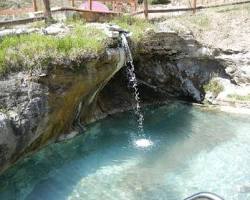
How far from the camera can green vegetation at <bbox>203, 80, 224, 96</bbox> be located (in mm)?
18700

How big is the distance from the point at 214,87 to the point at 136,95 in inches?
138

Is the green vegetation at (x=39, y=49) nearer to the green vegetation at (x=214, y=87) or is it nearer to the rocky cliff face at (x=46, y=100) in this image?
the rocky cliff face at (x=46, y=100)

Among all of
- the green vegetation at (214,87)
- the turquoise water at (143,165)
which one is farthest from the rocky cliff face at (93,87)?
the turquoise water at (143,165)

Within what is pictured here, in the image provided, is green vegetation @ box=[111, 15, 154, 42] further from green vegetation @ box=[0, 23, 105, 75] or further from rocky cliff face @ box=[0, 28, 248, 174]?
green vegetation @ box=[0, 23, 105, 75]

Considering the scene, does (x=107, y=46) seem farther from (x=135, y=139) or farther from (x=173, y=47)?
(x=173, y=47)

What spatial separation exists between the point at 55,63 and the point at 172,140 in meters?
5.00

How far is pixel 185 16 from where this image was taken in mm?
21000

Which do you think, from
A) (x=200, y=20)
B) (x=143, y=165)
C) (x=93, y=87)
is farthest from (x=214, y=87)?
(x=143, y=165)

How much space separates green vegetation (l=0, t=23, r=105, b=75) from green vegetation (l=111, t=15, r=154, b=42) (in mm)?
2756

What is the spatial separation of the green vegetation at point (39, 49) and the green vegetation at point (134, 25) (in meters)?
2.76

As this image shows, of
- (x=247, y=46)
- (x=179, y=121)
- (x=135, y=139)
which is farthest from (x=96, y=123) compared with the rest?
(x=247, y=46)

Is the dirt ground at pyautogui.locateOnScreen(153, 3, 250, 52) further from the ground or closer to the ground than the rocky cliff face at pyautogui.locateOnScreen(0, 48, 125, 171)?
further from the ground

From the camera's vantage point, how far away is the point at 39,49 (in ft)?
42.1

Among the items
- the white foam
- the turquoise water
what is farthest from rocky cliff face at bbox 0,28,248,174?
the white foam
